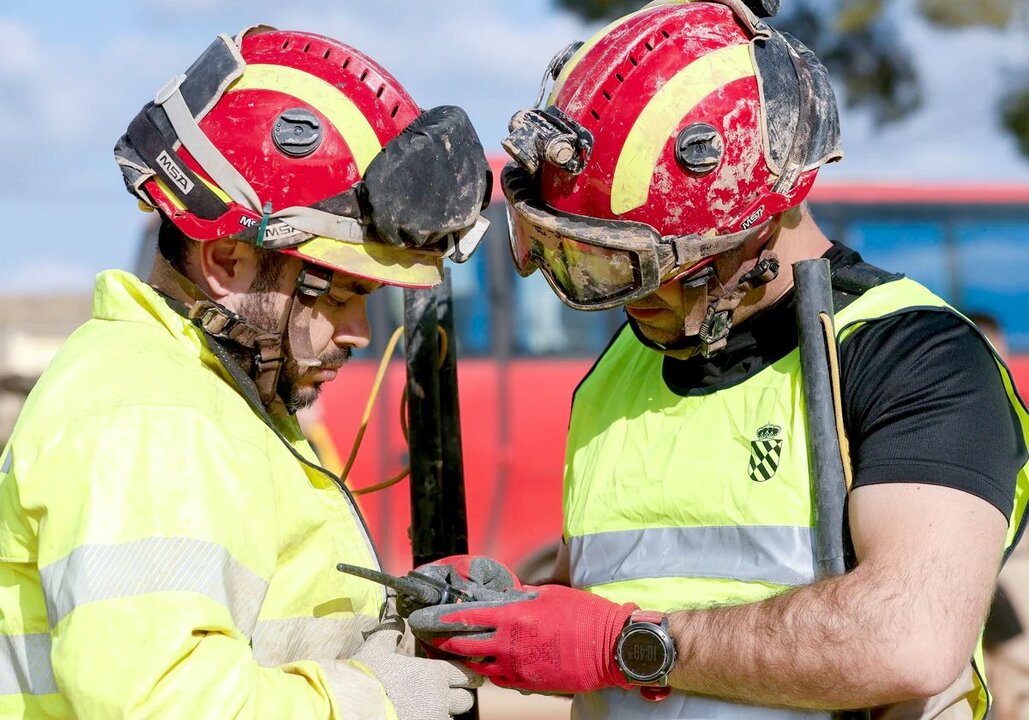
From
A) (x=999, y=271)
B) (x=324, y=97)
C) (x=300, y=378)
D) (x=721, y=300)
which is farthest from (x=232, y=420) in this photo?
(x=999, y=271)

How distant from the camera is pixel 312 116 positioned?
262 cm

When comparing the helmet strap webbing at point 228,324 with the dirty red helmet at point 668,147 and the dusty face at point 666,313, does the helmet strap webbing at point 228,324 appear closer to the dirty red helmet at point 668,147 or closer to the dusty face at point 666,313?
the dirty red helmet at point 668,147

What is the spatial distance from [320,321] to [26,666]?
0.94 meters

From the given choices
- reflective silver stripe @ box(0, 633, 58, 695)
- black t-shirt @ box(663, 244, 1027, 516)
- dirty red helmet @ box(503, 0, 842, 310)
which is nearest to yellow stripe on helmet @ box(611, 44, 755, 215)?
dirty red helmet @ box(503, 0, 842, 310)

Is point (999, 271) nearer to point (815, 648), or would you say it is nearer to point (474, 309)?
point (474, 309)

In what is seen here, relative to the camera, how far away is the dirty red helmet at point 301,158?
2604 millimetres

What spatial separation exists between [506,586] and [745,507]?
0.60m

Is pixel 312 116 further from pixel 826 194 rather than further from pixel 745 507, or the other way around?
pixel 826 194

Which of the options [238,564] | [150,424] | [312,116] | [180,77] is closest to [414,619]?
[238,564]

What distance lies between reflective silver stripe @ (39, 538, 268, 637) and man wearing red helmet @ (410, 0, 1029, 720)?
60 centimetres

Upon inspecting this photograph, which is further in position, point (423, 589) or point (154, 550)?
point (423, 589)

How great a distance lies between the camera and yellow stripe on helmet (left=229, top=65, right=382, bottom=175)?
265cm

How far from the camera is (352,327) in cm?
282

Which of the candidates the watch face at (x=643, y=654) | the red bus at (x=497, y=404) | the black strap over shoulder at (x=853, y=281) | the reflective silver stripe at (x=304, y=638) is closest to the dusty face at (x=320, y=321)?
the reflective silver stripe at (x=304, y=638)
